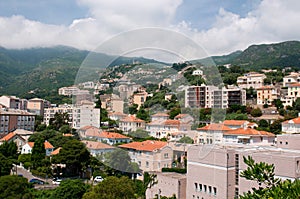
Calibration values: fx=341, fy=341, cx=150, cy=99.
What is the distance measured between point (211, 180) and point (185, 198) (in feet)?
3.34

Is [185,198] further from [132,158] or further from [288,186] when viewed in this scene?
[288,186]

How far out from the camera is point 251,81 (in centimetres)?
2370

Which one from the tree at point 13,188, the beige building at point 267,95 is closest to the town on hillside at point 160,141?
the tree at point 13,188

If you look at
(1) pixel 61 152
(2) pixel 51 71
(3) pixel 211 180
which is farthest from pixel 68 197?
(2) pixel 51 71

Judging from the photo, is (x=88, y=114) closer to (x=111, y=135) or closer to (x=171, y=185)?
(x=111, y=135)

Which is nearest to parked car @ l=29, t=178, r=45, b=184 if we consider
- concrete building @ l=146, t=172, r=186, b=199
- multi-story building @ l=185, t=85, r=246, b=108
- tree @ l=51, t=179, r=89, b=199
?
tree @ l=51, t=179, r=89, b=199

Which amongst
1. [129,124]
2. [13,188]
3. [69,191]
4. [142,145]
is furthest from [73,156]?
[129,124]

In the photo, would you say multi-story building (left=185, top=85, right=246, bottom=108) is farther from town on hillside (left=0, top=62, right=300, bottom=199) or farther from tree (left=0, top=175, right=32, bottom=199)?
tree (left=0, top=175, right=32, bottom=199)

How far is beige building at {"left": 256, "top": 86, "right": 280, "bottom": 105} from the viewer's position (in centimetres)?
2025

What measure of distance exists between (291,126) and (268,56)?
35.3 m

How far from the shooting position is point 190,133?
3.24 metres

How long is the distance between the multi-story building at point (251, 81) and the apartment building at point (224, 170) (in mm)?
17072

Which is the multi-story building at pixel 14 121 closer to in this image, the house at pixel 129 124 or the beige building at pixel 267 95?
the beige building at pixel 267 95

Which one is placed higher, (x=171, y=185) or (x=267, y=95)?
(x=267, y=95)
